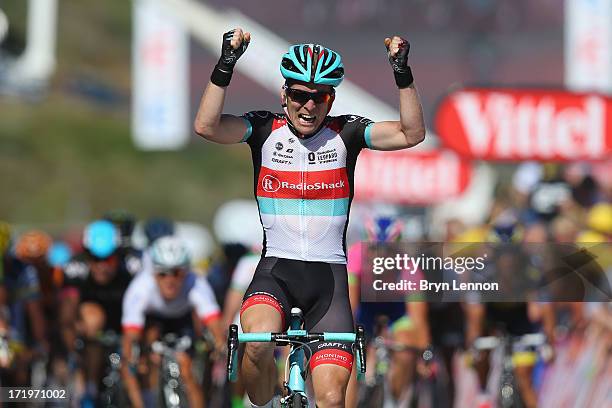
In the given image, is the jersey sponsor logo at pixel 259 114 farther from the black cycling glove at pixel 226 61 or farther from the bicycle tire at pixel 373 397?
the bicycle tire at pixel 373 397

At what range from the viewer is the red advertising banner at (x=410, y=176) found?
1018 inches

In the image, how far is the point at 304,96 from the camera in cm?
784

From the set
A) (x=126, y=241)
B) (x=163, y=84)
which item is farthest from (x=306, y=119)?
(x=163, y=84)

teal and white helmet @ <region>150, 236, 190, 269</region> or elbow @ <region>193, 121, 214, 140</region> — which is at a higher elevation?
elbow @ <region>193, 121, 214, 140</region>

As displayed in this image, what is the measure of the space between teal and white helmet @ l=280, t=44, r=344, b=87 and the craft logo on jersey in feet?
2.01

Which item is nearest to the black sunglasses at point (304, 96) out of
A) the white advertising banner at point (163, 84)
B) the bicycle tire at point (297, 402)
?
the bicycle tire at point (297, 402)

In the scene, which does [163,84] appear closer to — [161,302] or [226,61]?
[161,302]

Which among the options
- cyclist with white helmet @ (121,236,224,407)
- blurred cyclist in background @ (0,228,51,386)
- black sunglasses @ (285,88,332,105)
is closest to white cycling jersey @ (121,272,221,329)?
cyclist with white helmet @ (121,236,224,407)

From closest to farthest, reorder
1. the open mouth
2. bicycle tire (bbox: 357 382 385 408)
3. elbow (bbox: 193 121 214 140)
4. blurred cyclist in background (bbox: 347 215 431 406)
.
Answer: elbow (bbox: 193 121 214 140) < the open mouth < blurred cyclist in background (bbox: 347 215 431 406) < bicycle tire (bbox: 357 382 385 408)

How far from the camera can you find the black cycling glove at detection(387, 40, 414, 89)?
7609 millimetres

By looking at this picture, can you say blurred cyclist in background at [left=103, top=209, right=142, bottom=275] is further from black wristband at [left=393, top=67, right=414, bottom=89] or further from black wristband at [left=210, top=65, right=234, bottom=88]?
black wristband at [left=393, top=67, right=414, bottom=89]

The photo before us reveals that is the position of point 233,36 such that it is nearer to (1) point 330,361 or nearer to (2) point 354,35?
(1) point 330,361

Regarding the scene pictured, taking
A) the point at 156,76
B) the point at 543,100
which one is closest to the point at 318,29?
the point at 156,76

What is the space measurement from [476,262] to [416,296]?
3.36ft
